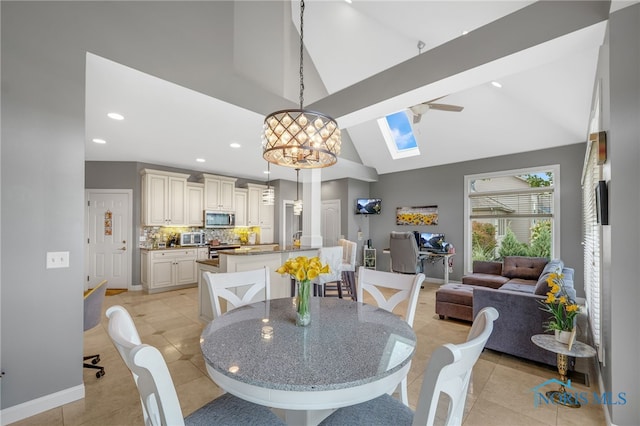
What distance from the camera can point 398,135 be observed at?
6.62m

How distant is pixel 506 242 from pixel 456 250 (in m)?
0.94

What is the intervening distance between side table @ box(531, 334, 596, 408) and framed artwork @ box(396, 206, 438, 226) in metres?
4.31

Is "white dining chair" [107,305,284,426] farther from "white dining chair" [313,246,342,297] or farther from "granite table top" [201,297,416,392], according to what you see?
"white dining chair" [313,246,342,297]

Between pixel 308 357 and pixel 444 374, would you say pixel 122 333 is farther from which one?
pixel 444 374

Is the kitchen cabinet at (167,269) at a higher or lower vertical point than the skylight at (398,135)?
lower

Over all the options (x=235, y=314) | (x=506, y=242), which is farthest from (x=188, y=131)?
(x=506, y=242)

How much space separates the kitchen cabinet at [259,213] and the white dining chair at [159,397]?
20.4ft

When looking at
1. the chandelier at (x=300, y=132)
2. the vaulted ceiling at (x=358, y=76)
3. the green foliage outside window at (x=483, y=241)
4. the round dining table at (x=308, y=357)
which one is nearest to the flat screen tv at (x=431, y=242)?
the green foliage outside window at (x=483, y=241)

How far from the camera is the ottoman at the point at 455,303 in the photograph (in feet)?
12.0

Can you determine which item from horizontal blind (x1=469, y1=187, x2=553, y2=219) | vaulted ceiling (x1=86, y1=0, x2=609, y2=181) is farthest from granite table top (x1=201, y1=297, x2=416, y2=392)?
horizontal blind (x1=469, y1=187, x2=553, y2=219)

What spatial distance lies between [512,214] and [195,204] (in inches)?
264

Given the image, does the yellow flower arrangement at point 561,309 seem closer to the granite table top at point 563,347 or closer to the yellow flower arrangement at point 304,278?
the granite table top at point 563,347

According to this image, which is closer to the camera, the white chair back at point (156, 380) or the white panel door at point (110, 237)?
the white chair back at point (156, 380)

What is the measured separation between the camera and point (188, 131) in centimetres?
398
